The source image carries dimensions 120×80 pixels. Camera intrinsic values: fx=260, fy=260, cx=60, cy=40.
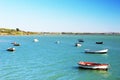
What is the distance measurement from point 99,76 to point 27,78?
14121 millimetres

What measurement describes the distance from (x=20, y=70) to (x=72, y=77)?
1215 cm

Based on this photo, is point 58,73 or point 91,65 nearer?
point 58,73

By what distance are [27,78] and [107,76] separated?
15.7m

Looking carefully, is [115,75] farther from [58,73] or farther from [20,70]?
[20,70]

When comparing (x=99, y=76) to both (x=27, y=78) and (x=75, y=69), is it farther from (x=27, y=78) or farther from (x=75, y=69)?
(x=27, y=78)

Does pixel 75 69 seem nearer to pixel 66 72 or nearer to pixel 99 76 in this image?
pixel 66 72

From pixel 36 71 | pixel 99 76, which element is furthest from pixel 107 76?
pixel 36 71

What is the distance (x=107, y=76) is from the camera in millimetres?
50750

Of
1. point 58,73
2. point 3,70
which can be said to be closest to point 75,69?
point 58,73

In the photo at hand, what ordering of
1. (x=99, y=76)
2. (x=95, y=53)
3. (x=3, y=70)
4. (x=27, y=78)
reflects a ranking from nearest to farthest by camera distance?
(x=27, y=78) < (x=99, y=76) < (x=3, y=70) < (x=95, y=53)

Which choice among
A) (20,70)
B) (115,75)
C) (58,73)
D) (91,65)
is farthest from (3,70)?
(115,75)

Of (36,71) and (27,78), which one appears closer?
(27,78)

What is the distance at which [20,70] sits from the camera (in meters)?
54.8

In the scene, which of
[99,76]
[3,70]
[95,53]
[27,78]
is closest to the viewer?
[27,78]
